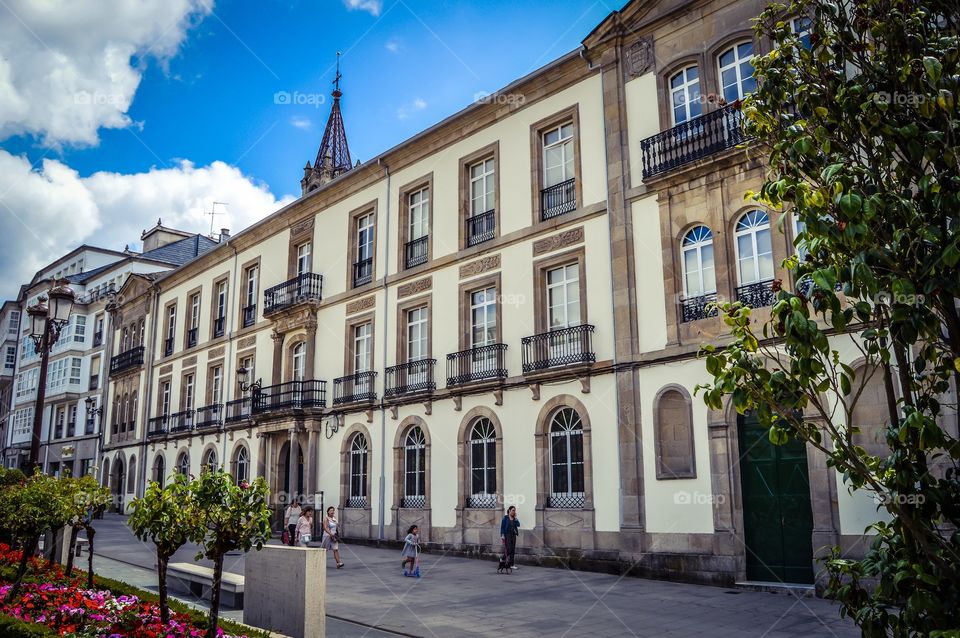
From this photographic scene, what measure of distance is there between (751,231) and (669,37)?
16.2ft

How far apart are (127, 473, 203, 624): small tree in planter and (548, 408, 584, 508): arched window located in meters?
10.5

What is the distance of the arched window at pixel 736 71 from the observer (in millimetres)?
15344

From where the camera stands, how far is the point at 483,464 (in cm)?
1928

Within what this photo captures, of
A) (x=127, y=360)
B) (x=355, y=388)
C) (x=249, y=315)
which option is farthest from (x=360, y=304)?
(x=127, y=360)

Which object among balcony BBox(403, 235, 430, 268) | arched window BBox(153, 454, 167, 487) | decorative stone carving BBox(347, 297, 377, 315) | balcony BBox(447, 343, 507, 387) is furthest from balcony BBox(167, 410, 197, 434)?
balcony BBox(447, 343, 507, 387)

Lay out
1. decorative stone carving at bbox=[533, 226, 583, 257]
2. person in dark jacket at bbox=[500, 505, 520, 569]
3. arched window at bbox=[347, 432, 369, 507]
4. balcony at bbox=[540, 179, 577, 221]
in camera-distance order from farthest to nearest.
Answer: arched window at bbox=[347, 432, 369, 507] < balcony at bbox=[540, 179, 577, 221] < decorative stone carving at bbox=[533, 226, 583, 257] < person in dark jacket at bbox=[500, 505, 520, 569]

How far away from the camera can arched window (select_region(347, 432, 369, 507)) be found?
22.9 metres

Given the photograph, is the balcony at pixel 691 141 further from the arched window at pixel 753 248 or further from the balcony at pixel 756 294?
the balcony at pixel 756 294

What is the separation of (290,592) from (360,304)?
52.0ft

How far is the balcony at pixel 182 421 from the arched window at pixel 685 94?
78.8 feet

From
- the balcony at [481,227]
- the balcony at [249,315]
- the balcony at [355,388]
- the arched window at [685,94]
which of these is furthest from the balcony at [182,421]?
the arched window at [685,94]

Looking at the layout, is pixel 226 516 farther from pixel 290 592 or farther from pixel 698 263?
pixel 698 263

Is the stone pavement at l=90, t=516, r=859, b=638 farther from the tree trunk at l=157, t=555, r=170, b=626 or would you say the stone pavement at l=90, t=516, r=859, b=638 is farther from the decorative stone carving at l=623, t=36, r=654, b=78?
the decorative stone carving at l=623, t=36, r=654, b=78

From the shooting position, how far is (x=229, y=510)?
753 cm
